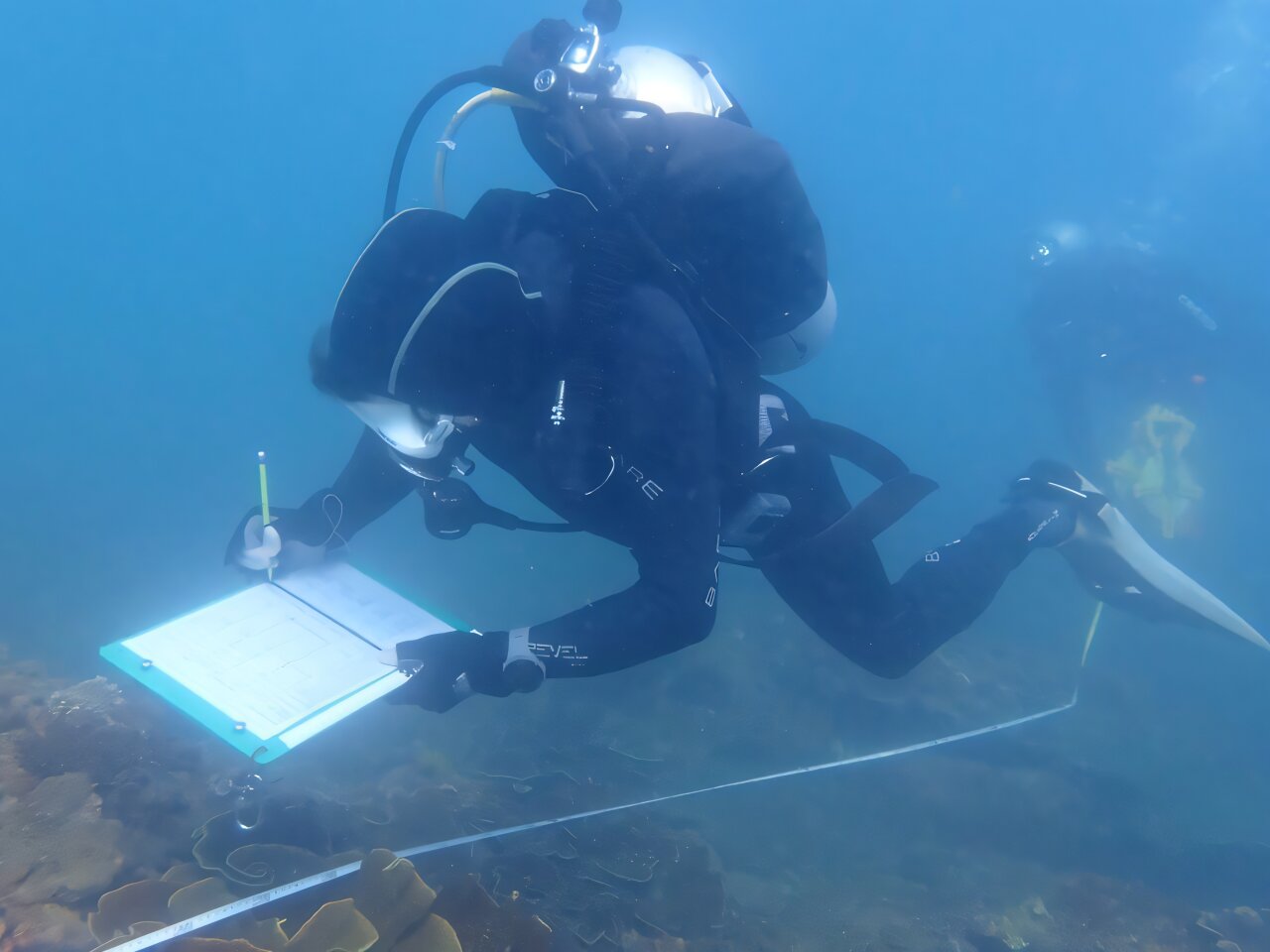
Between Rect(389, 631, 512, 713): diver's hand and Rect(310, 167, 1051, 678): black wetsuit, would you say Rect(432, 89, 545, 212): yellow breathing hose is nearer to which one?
Rect(310, 167, 1051, 678): black wetsuit

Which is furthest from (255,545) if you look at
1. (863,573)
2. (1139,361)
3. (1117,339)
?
(1139,361)

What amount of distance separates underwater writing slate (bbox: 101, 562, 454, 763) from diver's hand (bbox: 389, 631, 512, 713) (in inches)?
3.3

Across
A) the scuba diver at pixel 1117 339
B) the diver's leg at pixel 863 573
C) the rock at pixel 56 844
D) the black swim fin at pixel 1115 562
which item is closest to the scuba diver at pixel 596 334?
the diver's leg at pixel 863 573

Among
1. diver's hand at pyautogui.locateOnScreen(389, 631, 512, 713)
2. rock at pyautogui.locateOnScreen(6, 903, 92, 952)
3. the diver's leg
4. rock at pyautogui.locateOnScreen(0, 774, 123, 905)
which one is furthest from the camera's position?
the diver's leg

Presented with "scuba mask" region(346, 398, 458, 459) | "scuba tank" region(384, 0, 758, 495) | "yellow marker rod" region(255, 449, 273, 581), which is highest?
"scuba tank" region(384, 0, 758, 495)

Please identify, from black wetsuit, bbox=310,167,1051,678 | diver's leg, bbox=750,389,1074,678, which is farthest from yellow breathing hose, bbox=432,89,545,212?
diver's leg, bbox=750,389,1074,678

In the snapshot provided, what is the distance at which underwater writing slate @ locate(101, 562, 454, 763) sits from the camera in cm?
261

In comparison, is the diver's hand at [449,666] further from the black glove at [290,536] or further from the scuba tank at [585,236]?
the black glove at [290,536]

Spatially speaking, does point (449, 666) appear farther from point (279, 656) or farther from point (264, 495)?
point (264, 495)

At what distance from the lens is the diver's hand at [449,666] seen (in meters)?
2.86

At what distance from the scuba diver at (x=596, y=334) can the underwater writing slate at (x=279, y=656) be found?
11.6 inches

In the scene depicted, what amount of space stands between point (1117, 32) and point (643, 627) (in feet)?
128

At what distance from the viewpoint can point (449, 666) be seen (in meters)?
2.89

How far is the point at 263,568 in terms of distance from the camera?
141 inches
